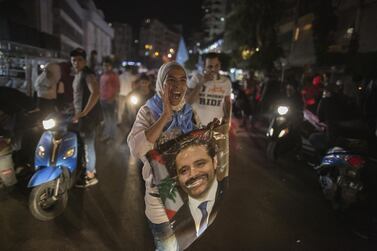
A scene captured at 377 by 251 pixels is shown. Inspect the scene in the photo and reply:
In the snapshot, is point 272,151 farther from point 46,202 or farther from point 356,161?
point 46,202

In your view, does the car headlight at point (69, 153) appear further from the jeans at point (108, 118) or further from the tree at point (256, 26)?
the tree at point (256, 26)

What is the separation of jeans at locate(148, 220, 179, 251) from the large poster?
29 mm

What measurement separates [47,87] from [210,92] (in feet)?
9.01

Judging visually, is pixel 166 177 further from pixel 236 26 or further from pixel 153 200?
pixel 236 26

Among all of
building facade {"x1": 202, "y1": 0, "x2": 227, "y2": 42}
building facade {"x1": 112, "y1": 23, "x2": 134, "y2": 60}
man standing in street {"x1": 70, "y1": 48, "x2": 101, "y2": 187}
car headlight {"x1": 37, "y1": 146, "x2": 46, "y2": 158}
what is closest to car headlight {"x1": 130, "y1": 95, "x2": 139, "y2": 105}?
man standing in street {"x1": 70, "y1": 48, "x2": 101, "y2": 187}

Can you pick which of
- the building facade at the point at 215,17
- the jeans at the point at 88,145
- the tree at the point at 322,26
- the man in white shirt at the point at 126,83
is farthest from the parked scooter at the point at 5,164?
the building facade at the point at 215,17

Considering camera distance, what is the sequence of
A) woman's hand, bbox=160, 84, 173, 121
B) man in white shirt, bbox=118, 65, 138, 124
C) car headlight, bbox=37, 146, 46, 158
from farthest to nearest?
1. man in white shirt, bbox=118, 65, 138, 124
2. car headlight, bbox=37, 146, 46, 158
3. woman's hand, bbox=160, 84, 173, 121

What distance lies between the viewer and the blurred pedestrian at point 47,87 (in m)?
5.39

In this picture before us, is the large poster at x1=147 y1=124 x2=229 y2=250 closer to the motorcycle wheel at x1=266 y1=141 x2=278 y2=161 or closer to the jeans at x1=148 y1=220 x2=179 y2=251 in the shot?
the jeans at x1=148 y1=220 x2=179 y2=251

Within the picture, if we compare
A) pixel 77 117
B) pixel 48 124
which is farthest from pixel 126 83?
pixel 48 124

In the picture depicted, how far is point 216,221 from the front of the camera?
4.14 m

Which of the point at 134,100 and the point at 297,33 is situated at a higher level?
the point at 297,33

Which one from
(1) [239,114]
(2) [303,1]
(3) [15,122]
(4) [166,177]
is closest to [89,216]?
(3) [15,122]

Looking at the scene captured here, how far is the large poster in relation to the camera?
83.0 inches
